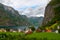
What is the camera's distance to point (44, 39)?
1728 cm

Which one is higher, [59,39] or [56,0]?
[56,0]

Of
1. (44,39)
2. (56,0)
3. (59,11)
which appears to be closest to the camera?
(44,39)

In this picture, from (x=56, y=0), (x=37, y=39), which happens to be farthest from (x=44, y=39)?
(x=56, y=0)

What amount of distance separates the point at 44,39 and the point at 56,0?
207 feet

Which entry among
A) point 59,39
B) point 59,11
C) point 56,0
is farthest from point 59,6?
point 59,39

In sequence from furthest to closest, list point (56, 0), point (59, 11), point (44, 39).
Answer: point (56, 0) < point (59, 11) < point (44, 39)

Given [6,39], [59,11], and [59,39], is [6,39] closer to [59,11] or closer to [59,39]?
[59,39]

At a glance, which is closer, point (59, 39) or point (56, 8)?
point (59, 39)

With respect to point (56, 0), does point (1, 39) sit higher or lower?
lower

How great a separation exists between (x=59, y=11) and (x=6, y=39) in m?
49.9

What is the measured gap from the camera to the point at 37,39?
1753 centimetres

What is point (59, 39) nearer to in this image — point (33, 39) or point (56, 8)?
point (33, 39)

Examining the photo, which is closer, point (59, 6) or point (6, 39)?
point (6, 39)

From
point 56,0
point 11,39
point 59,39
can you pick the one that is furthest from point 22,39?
point 56,0
